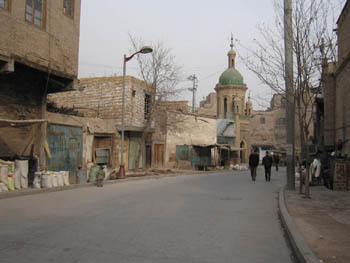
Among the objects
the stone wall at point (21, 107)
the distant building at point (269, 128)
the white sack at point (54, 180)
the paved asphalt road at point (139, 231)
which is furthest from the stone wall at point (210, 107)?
the paved asphalt road at point (139, 231)

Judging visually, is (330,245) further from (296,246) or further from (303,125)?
(303,125)

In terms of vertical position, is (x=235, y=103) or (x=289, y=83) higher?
(x=235, y=103)

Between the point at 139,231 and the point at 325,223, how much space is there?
378 cm

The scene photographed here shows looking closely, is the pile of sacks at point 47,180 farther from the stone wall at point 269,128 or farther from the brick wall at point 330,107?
the stone wall at point 269,128

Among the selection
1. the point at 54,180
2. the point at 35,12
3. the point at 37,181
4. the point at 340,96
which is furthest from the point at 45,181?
the point at 340,96

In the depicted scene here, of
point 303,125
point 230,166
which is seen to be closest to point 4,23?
point 303,125

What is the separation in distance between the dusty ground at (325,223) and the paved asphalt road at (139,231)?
1.52 feet

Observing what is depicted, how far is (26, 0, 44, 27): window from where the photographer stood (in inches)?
528

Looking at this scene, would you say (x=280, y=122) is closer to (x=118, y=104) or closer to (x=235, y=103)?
(x=235, y=103)

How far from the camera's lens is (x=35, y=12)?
13.7 metres

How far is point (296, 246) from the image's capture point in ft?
18.1

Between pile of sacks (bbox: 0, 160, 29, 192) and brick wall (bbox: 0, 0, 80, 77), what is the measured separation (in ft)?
11.8

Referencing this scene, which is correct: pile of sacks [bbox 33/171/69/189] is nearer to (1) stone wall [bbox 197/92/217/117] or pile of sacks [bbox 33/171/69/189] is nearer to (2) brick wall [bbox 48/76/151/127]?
(2) brick wall [bbox 48/76/151/127]

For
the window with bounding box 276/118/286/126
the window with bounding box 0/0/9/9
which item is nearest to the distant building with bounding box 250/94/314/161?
the window with bounding box 276/118/286/126
